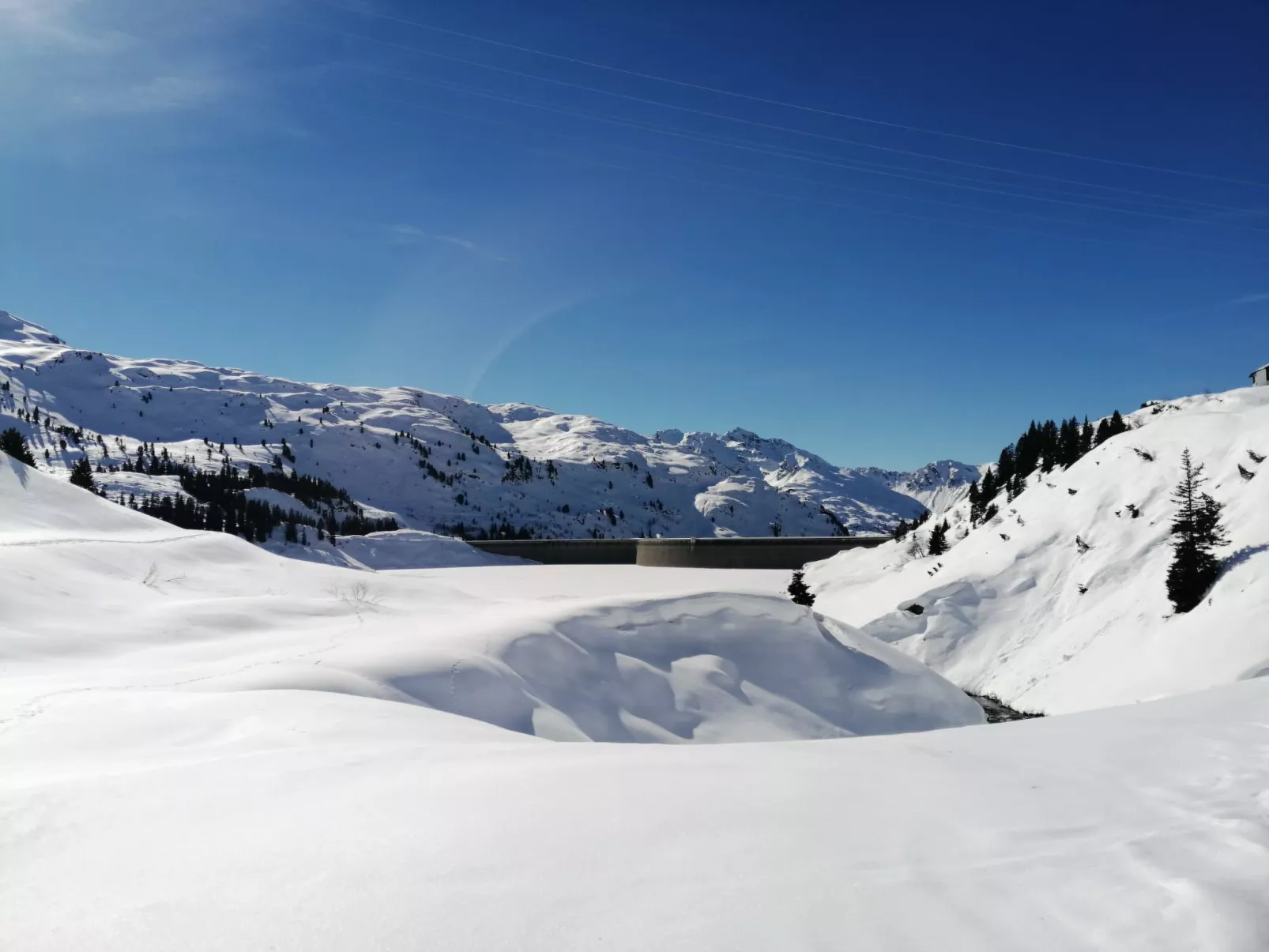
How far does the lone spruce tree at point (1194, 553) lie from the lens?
2255 centimetres

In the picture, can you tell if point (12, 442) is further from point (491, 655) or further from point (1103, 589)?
point (1103, 589)

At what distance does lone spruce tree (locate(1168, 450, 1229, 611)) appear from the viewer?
2255 centimetres

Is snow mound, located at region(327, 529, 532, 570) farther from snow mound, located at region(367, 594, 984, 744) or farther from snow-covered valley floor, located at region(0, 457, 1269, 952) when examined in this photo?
snow-covered valley floor, located at region(0, 457, 1269, 952)

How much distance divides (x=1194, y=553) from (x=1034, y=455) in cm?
3909

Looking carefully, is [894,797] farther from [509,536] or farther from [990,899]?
[509,536]

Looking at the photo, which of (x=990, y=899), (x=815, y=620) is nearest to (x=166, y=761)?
(x=990, y=899)

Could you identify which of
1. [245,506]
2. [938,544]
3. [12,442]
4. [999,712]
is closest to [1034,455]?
[938,544]

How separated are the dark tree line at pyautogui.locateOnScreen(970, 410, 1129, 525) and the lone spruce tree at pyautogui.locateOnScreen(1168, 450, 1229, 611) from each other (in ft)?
56.7

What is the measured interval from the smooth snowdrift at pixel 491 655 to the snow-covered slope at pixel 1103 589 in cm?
879

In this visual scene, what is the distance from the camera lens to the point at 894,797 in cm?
504

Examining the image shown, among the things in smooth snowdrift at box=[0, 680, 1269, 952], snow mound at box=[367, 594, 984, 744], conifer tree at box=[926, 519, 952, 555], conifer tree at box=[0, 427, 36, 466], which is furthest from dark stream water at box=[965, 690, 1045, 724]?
conifer tree at box=[0, 427, 36, 466]

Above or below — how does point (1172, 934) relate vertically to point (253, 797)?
above

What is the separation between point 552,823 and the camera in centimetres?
464

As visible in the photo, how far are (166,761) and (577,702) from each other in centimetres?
714
